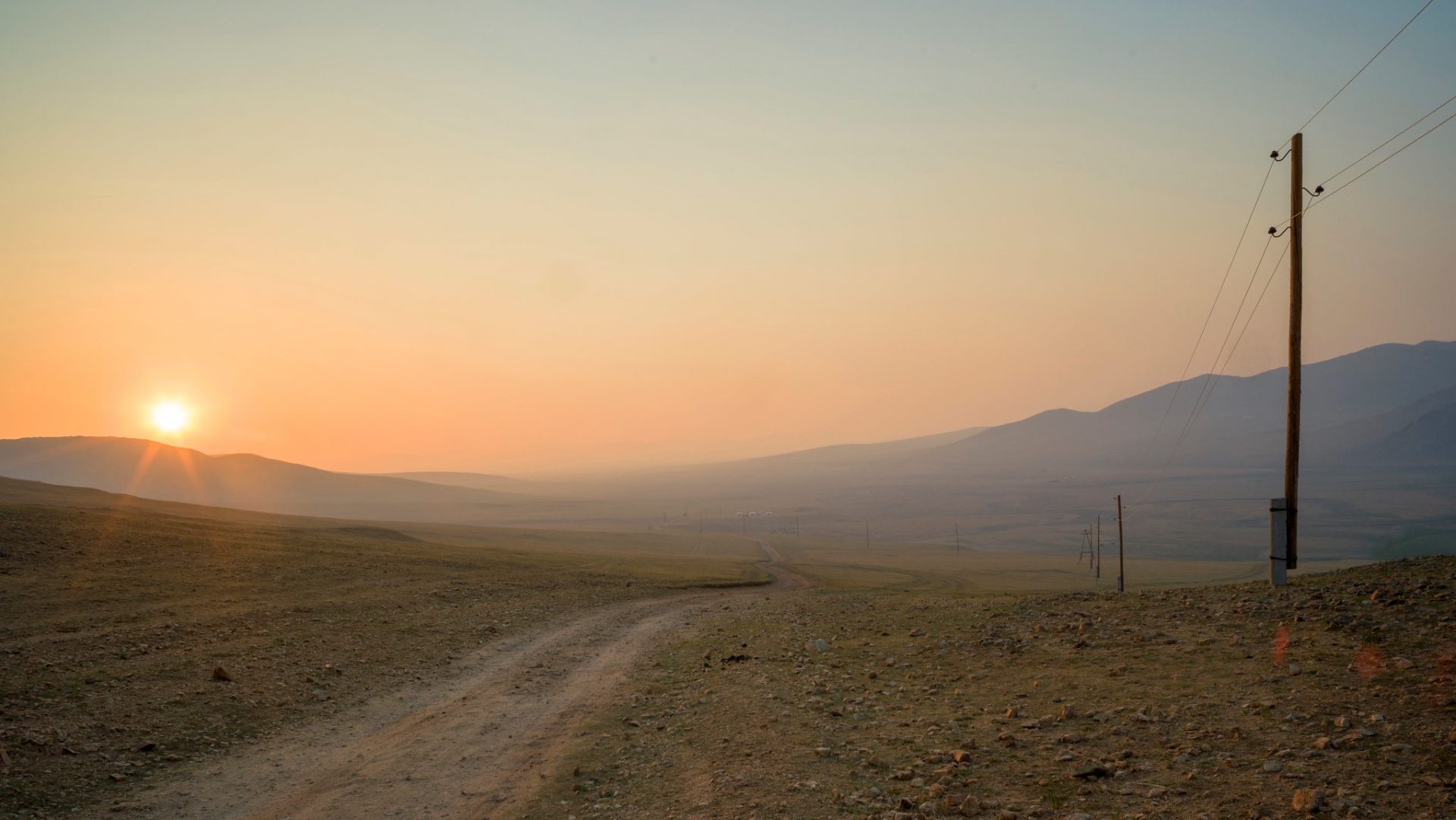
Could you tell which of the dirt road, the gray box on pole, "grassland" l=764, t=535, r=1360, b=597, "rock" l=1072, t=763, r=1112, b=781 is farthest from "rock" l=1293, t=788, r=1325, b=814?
"grassland" l=764, t=535, r=1360, b=597

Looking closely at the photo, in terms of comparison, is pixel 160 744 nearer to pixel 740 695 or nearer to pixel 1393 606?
pixel 740 695

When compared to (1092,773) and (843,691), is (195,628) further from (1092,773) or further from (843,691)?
(1092,773)

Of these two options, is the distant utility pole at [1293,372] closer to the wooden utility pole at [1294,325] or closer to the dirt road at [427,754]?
the wooden utility pole at [1294,325]

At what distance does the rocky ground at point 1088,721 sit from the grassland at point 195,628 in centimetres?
681

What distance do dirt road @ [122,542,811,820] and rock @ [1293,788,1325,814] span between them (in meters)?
9.24

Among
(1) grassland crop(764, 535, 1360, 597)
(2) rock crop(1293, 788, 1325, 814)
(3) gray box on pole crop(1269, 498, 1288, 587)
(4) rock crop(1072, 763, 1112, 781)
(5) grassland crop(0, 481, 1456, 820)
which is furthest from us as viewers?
(1) grassland crop(764, 535, 1360, 597)

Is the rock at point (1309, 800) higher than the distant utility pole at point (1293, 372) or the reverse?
the reverse

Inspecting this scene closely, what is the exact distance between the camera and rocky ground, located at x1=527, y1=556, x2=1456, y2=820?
9102 millimetres

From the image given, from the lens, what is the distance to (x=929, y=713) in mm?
13484

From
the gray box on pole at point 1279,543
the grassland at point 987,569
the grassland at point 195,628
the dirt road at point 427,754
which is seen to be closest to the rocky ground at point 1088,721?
the gray box on pole at point 1279,543

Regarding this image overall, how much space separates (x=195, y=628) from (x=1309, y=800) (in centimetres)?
2365

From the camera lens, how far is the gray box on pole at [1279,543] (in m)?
19.4

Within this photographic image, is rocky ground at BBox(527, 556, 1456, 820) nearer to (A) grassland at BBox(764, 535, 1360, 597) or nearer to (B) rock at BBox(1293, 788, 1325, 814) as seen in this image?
(B) rock at BBox(1293, 788, 1325, 814)

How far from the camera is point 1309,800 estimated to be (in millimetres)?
8133
